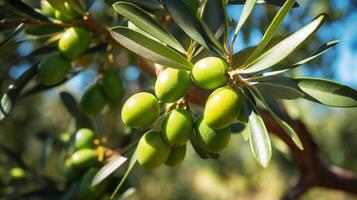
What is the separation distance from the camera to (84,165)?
4.16 feet

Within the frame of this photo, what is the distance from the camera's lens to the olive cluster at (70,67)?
109 cm

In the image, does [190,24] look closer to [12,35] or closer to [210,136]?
[210,136]

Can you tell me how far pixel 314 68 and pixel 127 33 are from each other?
70.1 inches

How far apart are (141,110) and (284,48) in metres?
0.27

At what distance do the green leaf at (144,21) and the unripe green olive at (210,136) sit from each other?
0.14 meters

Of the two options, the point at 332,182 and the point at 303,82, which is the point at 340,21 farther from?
the point at 303,82

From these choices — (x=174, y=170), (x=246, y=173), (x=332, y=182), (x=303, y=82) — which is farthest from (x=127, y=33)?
(x=246, y=173)

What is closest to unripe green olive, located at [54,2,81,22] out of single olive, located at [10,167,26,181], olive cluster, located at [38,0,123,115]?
olive cluster, located at [38,0,123,115]

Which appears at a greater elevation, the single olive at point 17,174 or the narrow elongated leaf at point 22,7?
the narrow elongated leaf at point 22,7

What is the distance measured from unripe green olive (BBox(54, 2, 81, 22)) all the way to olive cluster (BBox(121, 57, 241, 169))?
33 centimetres

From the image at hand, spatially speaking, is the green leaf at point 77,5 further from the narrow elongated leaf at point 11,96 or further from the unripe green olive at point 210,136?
the unripe green olive at point 210,136

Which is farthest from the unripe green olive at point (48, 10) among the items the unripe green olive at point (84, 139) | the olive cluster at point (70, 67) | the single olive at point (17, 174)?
the single olive at point (17, 174)

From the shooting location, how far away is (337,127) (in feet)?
16.3

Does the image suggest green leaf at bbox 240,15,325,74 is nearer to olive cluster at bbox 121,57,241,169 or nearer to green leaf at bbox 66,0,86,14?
olive cluster at bbox 121,57,241,169
